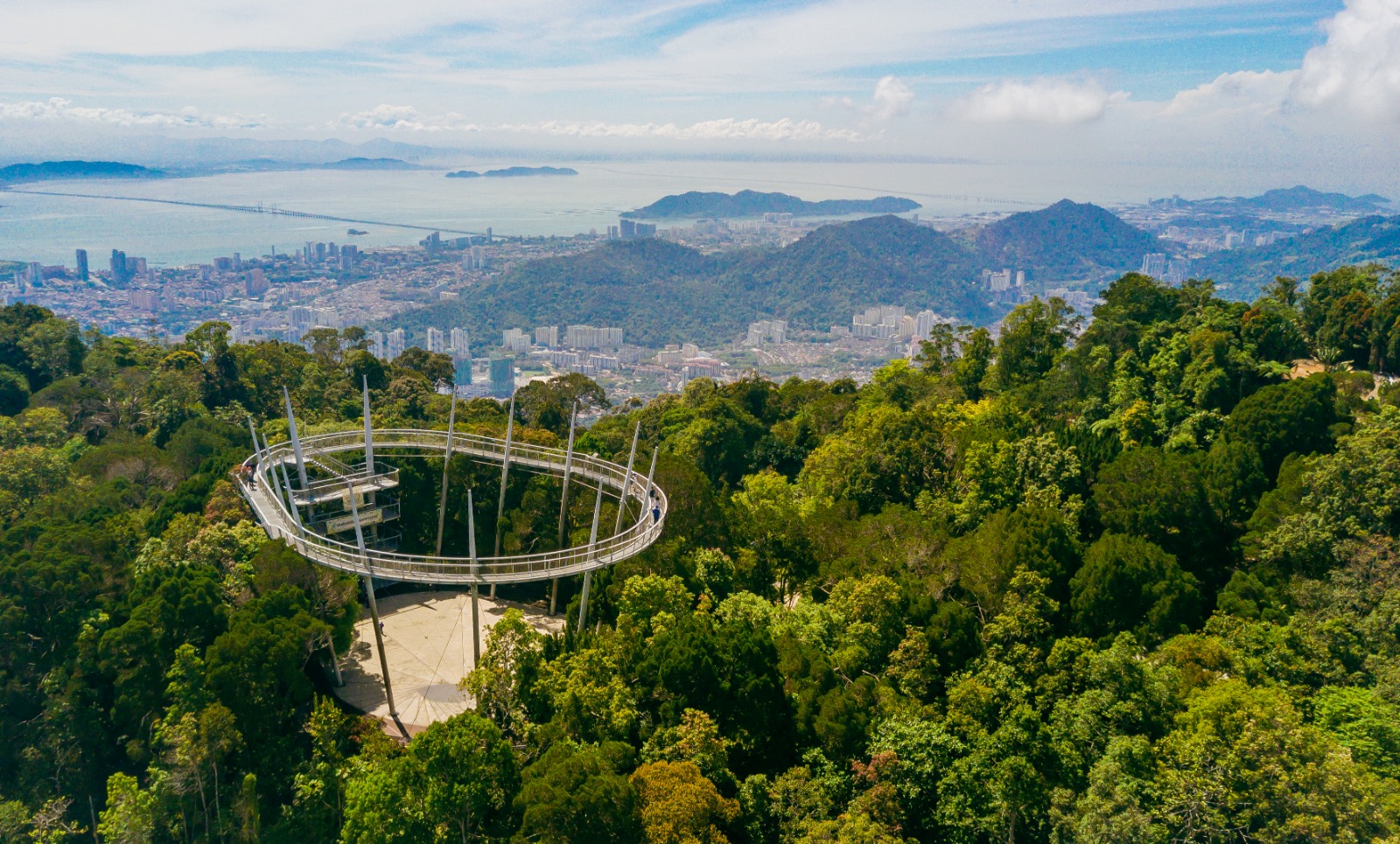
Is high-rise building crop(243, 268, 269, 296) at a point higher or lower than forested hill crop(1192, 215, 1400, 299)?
lower

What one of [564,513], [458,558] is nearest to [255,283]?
[564,513]

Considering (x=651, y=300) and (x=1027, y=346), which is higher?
(x=1027, y=346)

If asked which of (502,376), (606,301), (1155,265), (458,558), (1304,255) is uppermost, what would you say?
(1304,255)

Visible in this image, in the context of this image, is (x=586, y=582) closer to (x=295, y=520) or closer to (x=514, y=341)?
(x=295, y=520)

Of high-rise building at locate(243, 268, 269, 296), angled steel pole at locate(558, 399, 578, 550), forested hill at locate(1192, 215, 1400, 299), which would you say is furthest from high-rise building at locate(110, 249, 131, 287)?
forested hill at locate(1192, 215, 1400, 299)

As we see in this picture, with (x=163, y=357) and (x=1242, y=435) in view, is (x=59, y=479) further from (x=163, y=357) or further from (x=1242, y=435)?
(x=1242, y=435)

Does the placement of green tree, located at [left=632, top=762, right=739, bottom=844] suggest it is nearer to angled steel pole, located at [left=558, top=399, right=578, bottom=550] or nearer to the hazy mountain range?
angled steel pole, located at [left=558, top=399, right=578, bottom=550]

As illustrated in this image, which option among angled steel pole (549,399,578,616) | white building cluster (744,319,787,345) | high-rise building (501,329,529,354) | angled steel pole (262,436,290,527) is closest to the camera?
angled steel pole (262,436,290,527)
